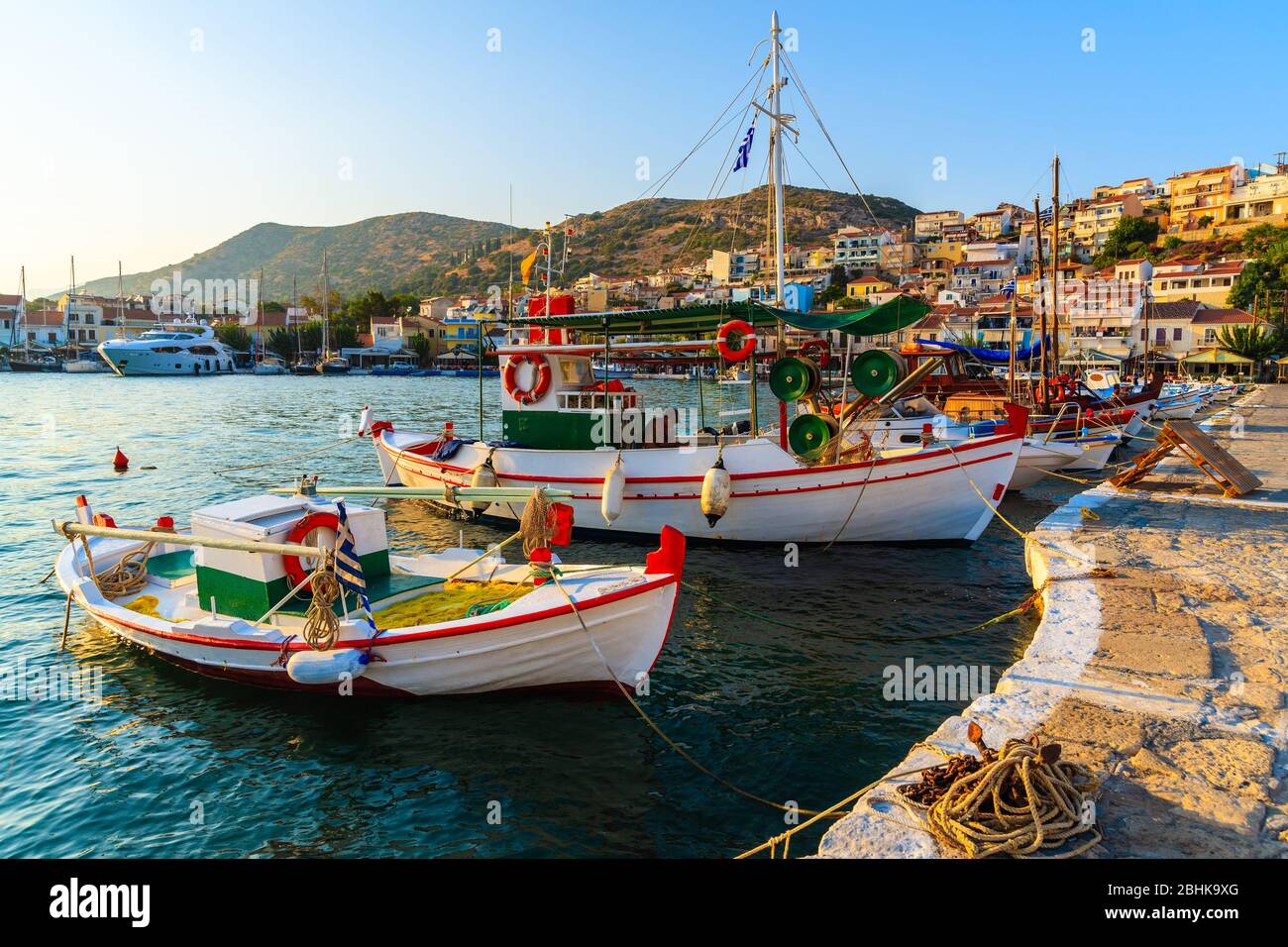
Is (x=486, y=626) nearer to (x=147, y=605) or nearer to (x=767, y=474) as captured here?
(x=147, y=605)

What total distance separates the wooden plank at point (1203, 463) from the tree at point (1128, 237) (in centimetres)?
10061

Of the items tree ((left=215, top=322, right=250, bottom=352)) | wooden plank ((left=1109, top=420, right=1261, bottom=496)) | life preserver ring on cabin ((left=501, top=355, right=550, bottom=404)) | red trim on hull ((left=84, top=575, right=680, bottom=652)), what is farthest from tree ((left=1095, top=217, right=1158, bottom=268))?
tree ((left=215, top=322, right=250, bottom=352))

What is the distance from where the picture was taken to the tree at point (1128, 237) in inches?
3917

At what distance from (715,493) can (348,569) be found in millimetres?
7338

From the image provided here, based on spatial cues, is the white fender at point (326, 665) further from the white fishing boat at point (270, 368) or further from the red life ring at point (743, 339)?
the white fishing boat at point (270, 368)

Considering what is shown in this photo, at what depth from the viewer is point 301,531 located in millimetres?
8305

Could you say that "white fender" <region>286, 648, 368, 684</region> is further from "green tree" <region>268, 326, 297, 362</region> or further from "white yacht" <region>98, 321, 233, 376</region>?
"green tree" <region>268, 326, 297, 362</region>

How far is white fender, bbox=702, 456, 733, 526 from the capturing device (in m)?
13.8

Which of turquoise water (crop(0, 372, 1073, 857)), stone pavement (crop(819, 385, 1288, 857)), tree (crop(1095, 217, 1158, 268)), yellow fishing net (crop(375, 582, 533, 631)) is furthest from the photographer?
tree (crop(1095, 217, 1158, 268))

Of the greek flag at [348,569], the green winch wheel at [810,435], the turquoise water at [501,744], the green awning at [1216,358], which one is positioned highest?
the green awning at [1216,358]

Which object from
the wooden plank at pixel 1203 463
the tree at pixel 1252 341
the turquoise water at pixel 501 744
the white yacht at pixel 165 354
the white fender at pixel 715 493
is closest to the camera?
the turquoise water at pixel 501 744

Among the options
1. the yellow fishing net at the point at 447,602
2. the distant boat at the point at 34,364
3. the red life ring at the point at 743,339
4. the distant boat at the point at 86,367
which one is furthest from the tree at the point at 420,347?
the yellow fishing net at the point at 447,602

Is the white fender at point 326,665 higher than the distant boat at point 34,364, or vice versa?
the distant boat at point 34,364

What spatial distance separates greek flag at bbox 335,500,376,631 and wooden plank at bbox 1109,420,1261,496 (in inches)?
607
